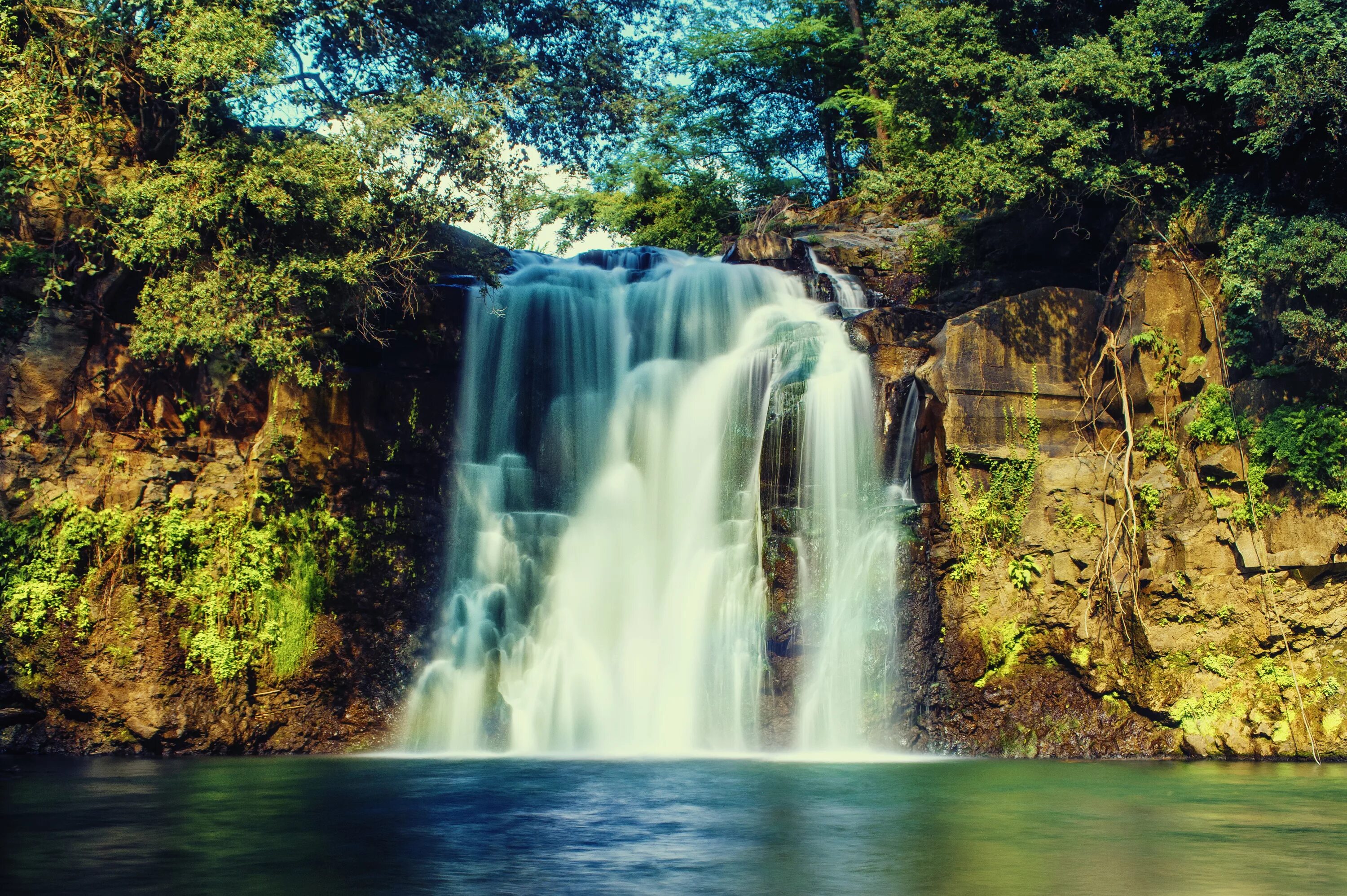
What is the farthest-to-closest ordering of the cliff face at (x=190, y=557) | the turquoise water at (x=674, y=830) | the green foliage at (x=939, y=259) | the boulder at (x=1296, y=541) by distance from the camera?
the green foliage at (x=939, y=259), the cliff face at (x=190, y=557), the boulder at (x=1296, y=541), the turquoise water at (x=674, y=830)

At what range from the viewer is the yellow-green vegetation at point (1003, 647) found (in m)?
15.5

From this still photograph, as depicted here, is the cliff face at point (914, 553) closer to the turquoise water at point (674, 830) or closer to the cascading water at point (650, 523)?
the cascading water at point (650, 523)

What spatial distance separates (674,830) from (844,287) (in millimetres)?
13472

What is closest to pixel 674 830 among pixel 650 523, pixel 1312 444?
pixel 650 523

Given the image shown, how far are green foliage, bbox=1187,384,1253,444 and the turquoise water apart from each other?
465 centimetres

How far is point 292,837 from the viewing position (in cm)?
875

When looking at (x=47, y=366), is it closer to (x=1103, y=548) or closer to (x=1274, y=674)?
(x=1103, y=548)

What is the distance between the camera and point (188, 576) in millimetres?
15727

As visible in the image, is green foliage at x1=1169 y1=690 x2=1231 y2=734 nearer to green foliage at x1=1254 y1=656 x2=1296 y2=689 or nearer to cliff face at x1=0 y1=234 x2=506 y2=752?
green foliage at x1=1254 y1=656 x2=1296 y2=689

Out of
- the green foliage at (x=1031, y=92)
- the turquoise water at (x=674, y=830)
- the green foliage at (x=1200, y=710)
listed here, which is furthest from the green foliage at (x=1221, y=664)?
the green foliage at (x=1031, y=92)

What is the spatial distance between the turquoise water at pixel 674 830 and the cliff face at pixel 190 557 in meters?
1.96

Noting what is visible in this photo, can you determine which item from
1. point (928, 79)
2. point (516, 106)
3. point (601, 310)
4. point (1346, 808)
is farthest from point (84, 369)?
point (1346, 808)

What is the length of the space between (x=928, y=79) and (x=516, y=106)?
8.45 meters

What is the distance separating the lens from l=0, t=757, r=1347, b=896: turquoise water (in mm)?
7223
